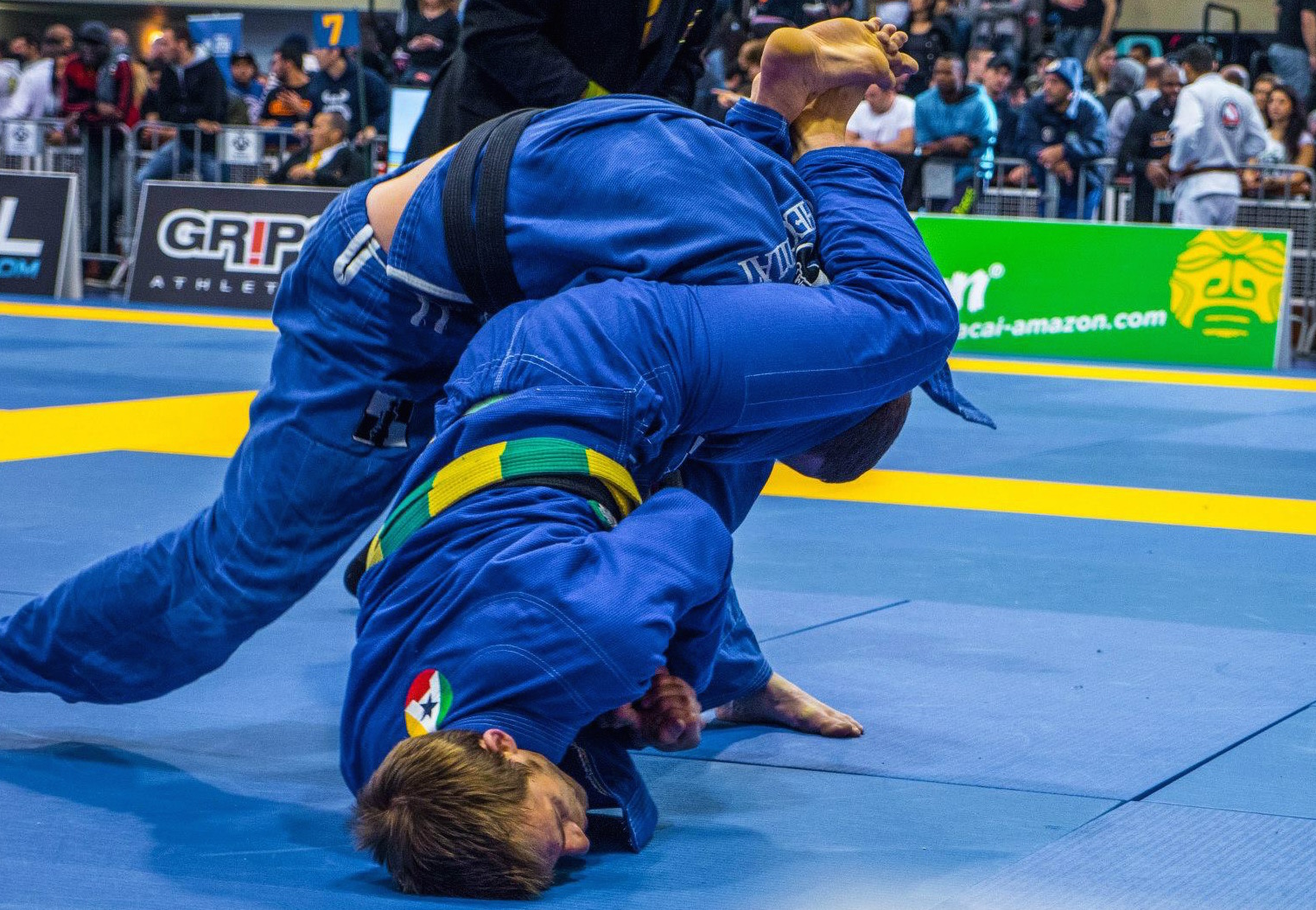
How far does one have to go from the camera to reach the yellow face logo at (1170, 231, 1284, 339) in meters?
11.4

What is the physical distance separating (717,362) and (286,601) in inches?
37.0

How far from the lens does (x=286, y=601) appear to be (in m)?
2.91

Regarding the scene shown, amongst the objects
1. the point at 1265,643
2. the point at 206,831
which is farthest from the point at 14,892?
the point at 1265,643

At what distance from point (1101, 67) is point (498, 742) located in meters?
14.5

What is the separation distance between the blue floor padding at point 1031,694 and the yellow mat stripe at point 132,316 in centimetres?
856

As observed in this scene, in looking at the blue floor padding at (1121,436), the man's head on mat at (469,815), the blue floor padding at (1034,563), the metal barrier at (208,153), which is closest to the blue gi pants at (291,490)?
the man's head on mat at (469,815)

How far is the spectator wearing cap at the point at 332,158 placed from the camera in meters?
13.6

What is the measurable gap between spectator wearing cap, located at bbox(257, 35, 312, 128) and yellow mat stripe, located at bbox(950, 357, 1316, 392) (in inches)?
296

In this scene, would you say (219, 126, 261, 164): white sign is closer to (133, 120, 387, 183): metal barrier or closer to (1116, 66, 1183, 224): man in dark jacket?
(133, 120, 387, 183): metal barrier

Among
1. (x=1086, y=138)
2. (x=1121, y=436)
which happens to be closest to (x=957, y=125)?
(x=1086, y=138)

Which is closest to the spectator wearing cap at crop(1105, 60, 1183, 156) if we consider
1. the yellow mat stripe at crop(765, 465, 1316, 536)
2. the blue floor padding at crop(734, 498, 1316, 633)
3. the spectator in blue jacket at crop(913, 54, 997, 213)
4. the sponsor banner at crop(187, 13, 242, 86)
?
the spectator in blue jacket at crop(913, 54, 997, 213)

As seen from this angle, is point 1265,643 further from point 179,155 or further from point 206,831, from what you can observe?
point 179,155

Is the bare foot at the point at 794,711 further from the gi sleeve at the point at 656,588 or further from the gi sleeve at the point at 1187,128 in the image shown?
the gi sleeve at the point at 1187,128

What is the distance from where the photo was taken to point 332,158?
13.6 meters
